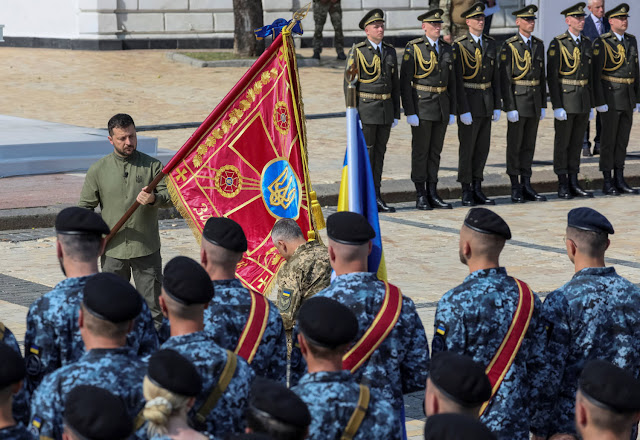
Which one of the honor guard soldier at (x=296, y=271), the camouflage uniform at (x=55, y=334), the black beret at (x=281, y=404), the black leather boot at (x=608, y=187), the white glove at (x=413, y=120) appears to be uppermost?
the black beret at (x=281, y=404)

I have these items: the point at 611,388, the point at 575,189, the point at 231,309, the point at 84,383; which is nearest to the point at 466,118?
the point at 575,189

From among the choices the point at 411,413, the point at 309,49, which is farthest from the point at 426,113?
the point at 309,49

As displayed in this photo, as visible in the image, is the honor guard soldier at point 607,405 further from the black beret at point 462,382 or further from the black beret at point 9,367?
the black beret at point 9,367

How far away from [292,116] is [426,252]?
366cm

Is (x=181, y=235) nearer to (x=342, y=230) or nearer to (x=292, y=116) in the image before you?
Result: (x=292, y=116)

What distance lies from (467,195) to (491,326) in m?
8.61

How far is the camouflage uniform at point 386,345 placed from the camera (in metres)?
4.53

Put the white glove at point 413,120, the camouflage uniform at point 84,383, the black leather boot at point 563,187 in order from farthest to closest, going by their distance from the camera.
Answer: the black leather boot at point 563,187
the white glove at point 413,120
the camouflage uniform at point 84,383

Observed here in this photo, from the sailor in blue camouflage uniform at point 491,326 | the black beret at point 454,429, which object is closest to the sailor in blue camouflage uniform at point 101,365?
the black beret at point 454,429

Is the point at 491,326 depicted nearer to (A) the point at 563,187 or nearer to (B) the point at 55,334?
(B) the point at 55,334

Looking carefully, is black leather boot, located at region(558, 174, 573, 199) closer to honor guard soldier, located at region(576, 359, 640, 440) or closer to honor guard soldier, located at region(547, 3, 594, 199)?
honor guard soldier, located at region(547, 3, 594, 199)

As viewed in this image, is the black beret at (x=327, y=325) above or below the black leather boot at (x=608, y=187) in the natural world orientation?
above

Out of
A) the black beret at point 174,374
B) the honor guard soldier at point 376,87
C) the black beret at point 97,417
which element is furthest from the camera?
the honor guard soldier at point 376,87

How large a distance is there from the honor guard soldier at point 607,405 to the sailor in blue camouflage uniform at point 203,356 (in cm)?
110
